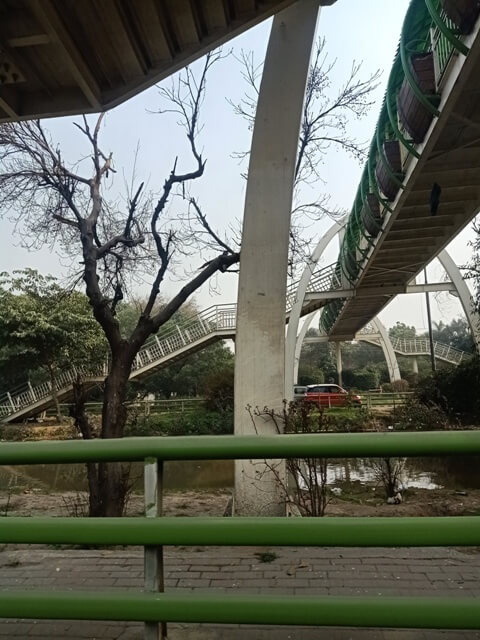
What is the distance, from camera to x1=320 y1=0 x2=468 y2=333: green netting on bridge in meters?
6.45

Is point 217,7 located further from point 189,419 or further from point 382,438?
point 189,419

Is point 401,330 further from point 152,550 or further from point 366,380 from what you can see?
point 152,550

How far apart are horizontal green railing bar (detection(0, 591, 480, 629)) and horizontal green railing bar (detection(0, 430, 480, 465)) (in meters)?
0.46

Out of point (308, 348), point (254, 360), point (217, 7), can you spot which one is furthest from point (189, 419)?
point (308, 348)

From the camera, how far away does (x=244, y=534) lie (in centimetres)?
156

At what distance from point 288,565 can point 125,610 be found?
175 cm

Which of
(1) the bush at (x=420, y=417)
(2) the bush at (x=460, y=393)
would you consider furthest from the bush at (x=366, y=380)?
(1) the bush at (x=420, y=417)

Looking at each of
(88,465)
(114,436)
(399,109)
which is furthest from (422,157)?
(88,465)

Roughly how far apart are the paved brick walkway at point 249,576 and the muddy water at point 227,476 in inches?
180

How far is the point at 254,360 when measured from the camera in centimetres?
575

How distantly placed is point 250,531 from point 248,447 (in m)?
0.27

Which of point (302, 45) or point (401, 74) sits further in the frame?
point (401, 74)

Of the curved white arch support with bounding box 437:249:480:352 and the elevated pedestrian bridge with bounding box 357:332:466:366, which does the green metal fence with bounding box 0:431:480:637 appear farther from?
the elevated pedestrian bridge with bounding box 357:332:466:366

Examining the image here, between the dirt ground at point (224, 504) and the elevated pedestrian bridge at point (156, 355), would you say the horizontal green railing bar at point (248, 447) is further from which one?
the elevated pedestrian bridge at point (156, 355)
